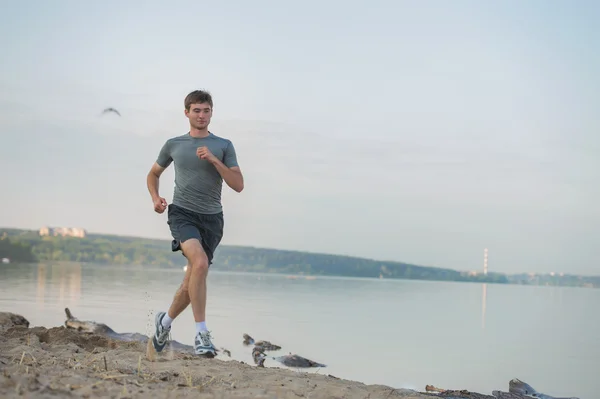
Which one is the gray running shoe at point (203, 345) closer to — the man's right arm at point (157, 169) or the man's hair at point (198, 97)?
the man's right arm at point (157, 169)

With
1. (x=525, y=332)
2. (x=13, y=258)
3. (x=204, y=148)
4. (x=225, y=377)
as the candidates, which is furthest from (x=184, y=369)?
(x=13, y=258)

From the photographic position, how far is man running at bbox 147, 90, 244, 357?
20.7ft

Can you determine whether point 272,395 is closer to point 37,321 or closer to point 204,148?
point 204,148

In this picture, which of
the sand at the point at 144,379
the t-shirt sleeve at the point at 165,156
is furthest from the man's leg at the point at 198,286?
the t-shirt sleeve at the point at 165,156

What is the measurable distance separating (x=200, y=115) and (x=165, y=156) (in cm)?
57

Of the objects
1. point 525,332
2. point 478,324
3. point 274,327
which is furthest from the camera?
point 478,324

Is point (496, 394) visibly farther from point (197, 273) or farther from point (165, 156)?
point (165, 156)

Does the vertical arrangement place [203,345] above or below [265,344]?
above

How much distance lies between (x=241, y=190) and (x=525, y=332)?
18885 millimetres

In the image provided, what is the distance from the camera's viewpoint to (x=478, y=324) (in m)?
25.0

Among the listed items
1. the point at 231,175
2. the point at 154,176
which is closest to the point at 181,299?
the point at 154,176

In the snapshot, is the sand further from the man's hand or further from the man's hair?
the man's hair

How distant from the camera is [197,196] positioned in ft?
21.3

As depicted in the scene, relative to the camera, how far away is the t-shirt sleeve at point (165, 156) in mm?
6654
